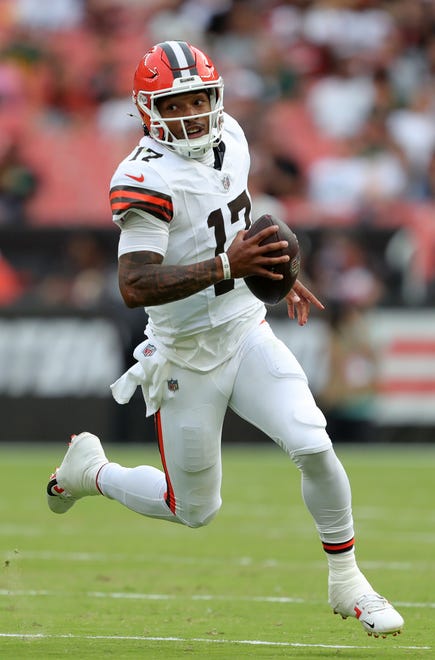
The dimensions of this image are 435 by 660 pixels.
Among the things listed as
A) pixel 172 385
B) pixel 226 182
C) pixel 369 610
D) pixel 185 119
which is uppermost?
pixel 185 119

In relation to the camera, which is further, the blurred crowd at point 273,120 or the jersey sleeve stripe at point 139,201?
the blurred crowd at point 273,120

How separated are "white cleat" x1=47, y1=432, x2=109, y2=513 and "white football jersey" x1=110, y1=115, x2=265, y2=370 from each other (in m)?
0.64

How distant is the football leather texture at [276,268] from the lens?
437cm

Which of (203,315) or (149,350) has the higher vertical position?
(203,315)

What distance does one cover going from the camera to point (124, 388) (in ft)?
16.0

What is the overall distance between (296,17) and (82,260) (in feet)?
14.4

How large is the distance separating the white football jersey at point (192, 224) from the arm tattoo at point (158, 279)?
63 millimetres

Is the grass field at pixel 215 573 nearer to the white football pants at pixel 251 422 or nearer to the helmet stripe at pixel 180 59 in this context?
the white football pants at pixel 251 422

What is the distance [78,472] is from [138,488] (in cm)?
29

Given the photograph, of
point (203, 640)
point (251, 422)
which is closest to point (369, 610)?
point (203, 640)

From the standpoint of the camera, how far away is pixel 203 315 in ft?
15.4

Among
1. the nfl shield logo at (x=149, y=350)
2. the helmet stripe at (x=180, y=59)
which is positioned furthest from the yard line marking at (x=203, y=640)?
the helmet stripe at (x=180, y=59)

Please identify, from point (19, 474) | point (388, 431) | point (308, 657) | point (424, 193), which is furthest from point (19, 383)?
point (308, 657)

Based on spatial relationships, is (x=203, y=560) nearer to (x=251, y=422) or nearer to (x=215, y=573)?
(x=215, y=573)
